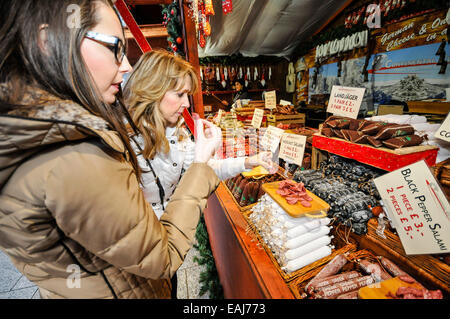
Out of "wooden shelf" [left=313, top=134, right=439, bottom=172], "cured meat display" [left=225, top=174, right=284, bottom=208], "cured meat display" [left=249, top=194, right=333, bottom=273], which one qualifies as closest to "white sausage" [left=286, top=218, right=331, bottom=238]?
"cured meat display" [left=249, top=194, right=333, bottom=273]

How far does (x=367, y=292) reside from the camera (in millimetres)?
1000

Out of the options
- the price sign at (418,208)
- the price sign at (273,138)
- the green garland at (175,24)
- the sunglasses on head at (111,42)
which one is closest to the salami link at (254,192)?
the price sign at (273,138)

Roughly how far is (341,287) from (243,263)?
62 centimetres

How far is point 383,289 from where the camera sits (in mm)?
1016

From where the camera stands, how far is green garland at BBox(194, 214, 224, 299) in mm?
2310

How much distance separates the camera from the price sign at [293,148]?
5.75 feet

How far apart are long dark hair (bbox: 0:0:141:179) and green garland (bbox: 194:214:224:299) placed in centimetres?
239

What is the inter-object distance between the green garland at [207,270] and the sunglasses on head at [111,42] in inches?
96.5

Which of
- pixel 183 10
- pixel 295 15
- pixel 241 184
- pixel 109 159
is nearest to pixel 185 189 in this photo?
pixel 109 159

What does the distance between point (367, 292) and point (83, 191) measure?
1.36 meters

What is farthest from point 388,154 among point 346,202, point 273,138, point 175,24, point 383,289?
point 175,24

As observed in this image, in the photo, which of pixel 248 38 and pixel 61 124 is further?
pixel 248 38

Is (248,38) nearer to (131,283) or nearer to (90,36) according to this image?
(90,36)

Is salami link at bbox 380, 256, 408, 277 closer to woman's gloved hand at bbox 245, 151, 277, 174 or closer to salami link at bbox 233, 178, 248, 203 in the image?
woman's gloved hand at bbox 245, 151, 277, 174
